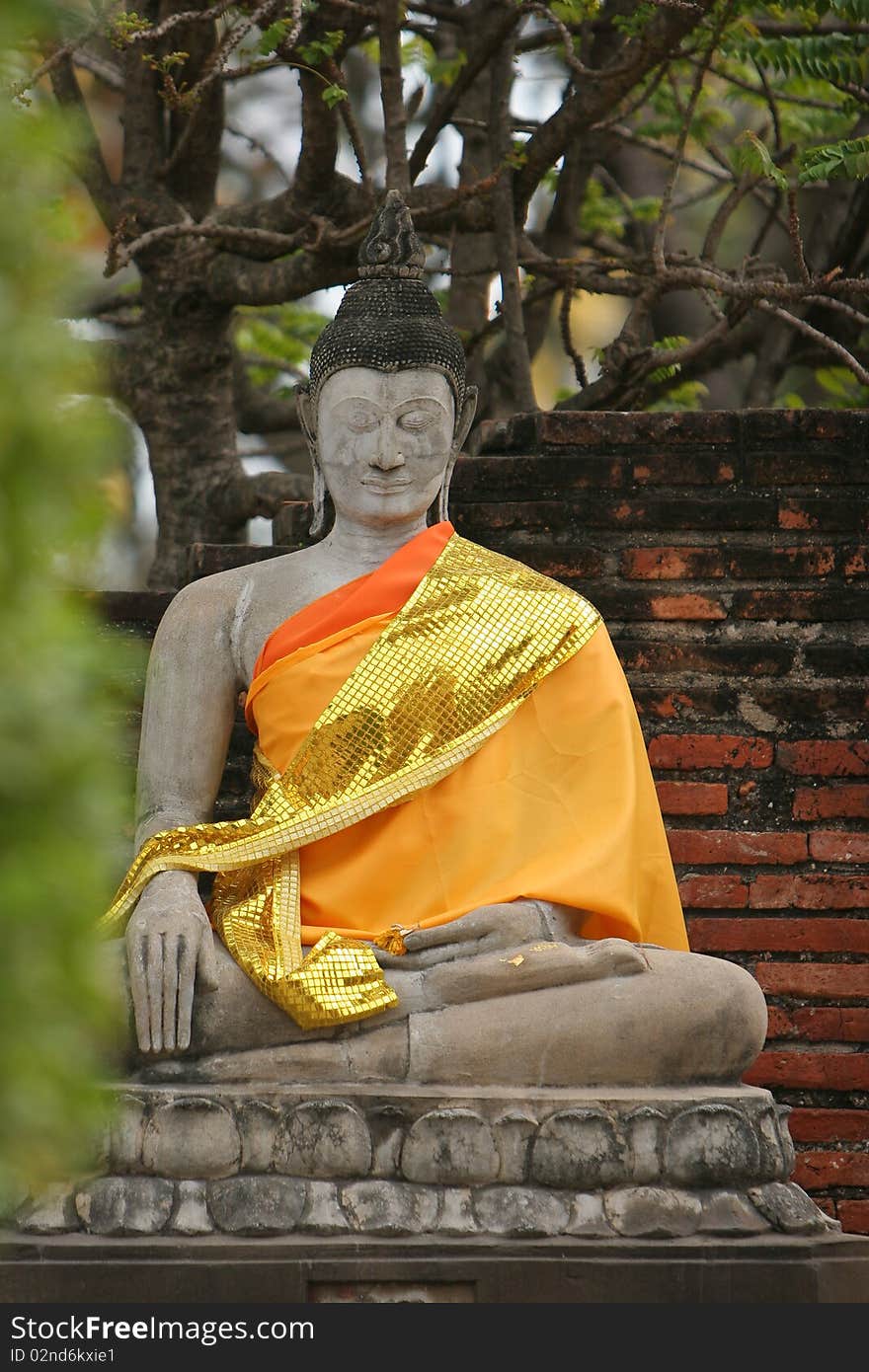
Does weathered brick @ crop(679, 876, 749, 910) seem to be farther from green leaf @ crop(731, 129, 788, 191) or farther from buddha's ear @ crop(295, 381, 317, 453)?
green leaf @ crop(731, 129, 788, 191)

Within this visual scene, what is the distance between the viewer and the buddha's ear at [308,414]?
4.45 meters

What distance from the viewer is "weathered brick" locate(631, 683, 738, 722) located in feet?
16.1

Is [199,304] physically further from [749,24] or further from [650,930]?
[650,930]

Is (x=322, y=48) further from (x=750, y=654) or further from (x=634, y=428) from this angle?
(x=750, y=654)

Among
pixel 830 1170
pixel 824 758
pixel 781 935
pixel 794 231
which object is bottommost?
pixel 830 1170

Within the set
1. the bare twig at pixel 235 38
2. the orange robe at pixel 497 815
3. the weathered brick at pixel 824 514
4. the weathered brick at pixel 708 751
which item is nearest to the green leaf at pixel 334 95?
the bare twig at pixel 235 38

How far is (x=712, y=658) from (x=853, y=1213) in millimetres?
1376

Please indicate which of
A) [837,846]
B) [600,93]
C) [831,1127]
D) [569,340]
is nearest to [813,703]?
[837,846]

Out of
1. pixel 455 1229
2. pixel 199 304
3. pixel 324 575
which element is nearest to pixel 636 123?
pixel 199 304

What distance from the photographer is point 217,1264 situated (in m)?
3.29

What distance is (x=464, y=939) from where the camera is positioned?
3.74 m

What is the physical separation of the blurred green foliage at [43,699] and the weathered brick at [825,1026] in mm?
3425

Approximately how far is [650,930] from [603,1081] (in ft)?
1.57

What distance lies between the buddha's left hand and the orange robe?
7 centimetres
